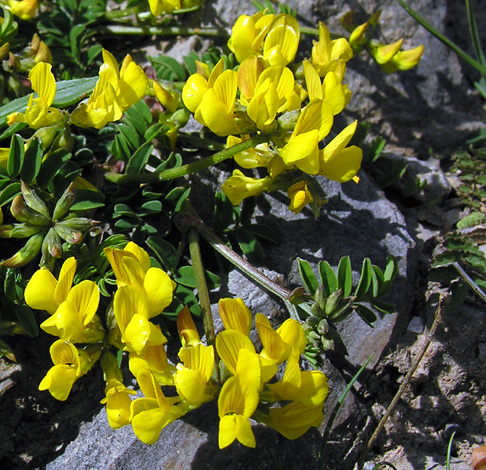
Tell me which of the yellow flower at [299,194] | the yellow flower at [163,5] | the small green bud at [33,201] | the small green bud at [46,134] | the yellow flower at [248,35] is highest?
the yellow flower at [248,35]

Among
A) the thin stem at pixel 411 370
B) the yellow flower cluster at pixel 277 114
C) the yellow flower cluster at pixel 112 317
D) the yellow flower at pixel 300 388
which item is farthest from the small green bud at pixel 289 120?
the thin stem at pixel 411 370

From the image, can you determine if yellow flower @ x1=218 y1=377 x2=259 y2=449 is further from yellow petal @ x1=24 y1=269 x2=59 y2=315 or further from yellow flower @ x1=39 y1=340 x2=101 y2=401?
yellow petal @ x1=24 y1=269 x2=59 y2=315

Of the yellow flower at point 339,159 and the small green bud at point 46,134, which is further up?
the yellow flower at point 339,159

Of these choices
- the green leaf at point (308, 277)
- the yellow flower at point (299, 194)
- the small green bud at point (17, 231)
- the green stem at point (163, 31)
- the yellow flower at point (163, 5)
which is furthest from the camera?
the green stem at point (163, 31)

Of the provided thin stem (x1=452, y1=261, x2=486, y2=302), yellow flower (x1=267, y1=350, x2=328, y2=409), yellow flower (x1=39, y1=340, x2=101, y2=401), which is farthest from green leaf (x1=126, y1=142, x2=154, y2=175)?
thin stem (x1=452, y1=261, x2=486, y2=302)

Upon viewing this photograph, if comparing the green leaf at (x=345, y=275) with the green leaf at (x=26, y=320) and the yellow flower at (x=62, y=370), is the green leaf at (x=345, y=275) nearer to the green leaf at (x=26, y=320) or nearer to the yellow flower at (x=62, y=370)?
the yellow flower at (x=62, y=370)

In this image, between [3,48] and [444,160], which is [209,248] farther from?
[444,160]
